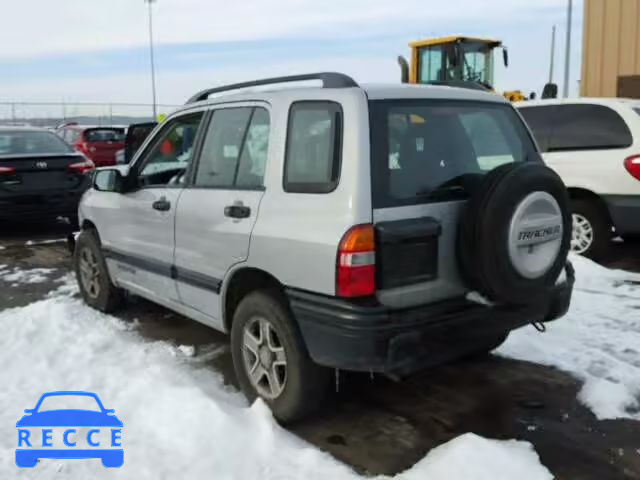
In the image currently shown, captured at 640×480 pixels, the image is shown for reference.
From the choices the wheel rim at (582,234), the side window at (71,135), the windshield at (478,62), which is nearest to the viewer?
the wheel rim at (582,234)

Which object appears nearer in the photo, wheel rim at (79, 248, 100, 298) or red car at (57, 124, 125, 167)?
wheel rim at (79, 248, 100, 298)

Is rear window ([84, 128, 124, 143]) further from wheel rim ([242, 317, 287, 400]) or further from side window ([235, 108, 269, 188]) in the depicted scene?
wheel rim ([242, 317, 287, 400])

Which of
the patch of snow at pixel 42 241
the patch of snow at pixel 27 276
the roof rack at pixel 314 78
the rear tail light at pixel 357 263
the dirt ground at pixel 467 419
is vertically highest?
the roof rack at pixel 314 78

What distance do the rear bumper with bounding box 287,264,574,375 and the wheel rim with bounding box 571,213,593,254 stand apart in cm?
436

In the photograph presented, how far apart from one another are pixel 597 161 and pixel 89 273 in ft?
17.2

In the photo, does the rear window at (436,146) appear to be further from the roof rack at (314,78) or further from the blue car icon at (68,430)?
the blue car icon at (68,430)

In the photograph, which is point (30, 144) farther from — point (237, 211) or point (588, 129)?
point (588, 129)

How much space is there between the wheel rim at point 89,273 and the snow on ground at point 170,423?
0.72 meters

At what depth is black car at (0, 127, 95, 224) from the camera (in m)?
8.96

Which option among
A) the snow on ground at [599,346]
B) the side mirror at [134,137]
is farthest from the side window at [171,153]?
the side mirror at [134,137]

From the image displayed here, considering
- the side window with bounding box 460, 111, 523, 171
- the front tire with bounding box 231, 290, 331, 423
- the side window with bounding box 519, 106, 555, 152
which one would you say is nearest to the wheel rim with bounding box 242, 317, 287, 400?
the front tire with bounding box 231, 290, 331, 423

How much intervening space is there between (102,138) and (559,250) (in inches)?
640

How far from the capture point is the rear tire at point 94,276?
18.2 ft

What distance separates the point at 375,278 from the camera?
10.3 ft
